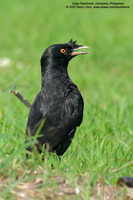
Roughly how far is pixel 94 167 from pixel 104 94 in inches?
222

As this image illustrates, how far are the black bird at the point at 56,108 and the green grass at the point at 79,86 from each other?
0.20 meters

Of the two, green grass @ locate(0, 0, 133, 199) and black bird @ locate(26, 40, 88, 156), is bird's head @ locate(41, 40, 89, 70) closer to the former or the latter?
black bird @ locate(26, 40, 88, 156)

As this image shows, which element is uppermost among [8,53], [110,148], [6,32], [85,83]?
[6,32]

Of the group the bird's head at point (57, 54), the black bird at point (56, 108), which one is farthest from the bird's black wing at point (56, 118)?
the bird's head at point (57, 54)

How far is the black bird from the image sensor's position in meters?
4.61

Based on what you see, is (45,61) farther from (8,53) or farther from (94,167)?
(8,53)

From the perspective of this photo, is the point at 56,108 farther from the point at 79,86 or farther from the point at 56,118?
the point at 79,86

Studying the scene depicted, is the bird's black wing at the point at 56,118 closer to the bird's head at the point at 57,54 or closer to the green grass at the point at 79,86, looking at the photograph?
the green grass at the point at 79,86

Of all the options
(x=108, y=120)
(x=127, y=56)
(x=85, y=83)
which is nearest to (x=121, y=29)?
(x=127, y=56)

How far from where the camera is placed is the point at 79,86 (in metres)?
9.95

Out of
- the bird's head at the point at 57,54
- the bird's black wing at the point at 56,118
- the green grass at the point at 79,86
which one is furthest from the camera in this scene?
the bird's head at the point at 57,54

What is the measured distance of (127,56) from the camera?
1220 cm

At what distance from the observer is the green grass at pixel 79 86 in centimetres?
364

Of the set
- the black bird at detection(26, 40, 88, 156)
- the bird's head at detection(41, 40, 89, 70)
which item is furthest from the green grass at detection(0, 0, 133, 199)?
the bird's head at detection(41, 40, 89, 70)
